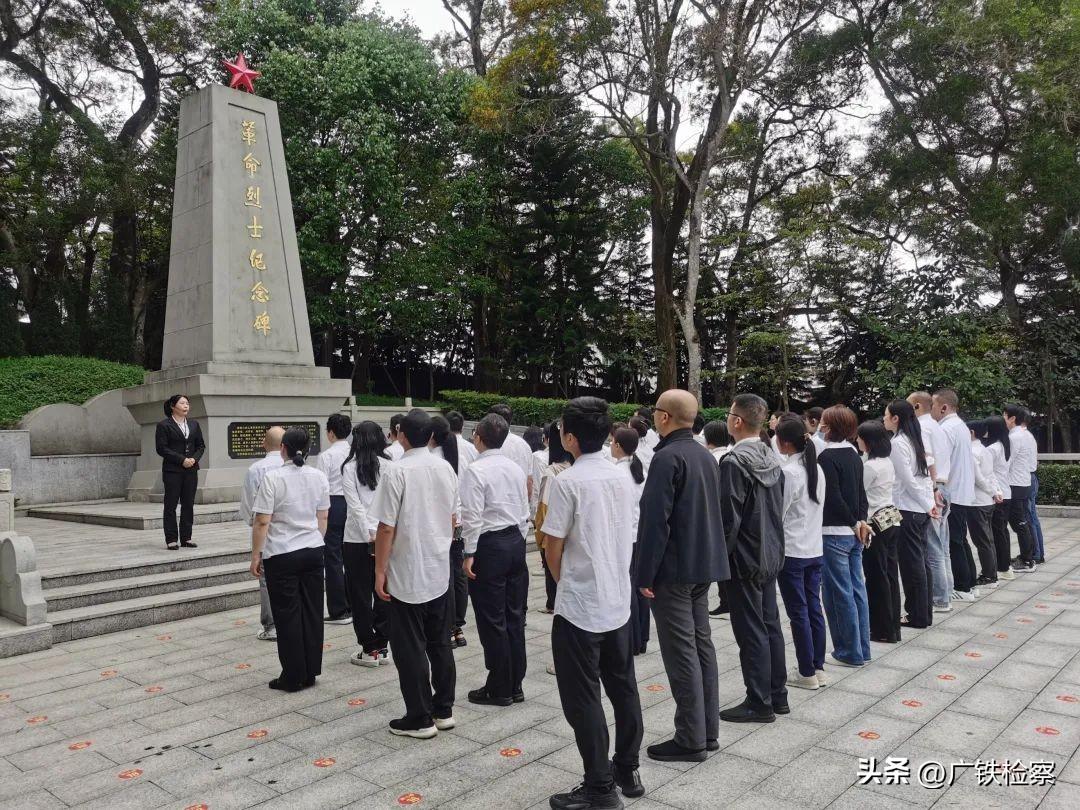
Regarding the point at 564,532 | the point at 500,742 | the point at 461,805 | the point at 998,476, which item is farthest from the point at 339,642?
the point at 998,476

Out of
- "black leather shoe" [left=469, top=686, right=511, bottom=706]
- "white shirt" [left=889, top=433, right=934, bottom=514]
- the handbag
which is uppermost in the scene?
Result: "white shirt" [left=889, top=433, right=934, bottom=514]

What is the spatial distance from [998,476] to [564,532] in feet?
21.5

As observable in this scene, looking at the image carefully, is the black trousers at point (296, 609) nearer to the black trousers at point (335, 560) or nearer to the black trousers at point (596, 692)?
the black trousers at point (335, 560)

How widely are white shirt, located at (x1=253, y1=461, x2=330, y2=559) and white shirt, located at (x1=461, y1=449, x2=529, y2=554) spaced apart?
969 mm

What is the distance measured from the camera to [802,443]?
468 cm

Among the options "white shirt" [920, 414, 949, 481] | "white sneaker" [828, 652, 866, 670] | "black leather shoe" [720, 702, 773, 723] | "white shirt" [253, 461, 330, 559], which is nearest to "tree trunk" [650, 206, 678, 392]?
"white shirt" [920, 414, 949, 481]

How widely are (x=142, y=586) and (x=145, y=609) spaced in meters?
0.44

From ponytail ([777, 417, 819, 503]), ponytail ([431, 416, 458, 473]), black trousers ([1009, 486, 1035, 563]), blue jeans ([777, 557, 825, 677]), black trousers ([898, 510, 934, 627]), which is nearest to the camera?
blue jeans ([777, 557, 825, 677])

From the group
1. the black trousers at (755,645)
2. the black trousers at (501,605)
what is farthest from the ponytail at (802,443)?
the black trousers at (501,605)

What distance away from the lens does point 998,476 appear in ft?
25.8

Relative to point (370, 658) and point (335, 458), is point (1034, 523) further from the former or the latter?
point (335, 458)

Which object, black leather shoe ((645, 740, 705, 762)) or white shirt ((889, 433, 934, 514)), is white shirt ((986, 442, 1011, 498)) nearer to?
white shirt ((889, 433, 934, 514))

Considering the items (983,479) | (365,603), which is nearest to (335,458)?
(365,603)

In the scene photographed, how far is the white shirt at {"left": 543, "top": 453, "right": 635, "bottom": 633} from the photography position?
10.2 feet
